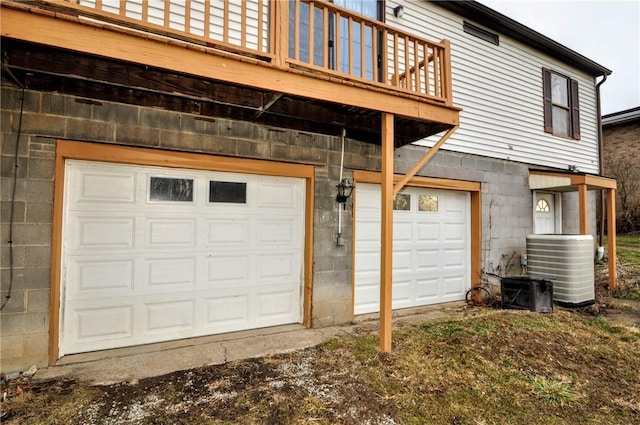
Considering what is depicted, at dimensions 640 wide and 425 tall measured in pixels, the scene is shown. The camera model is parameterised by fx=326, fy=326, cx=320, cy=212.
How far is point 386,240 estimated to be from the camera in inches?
133

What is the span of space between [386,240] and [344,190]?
1.29 m

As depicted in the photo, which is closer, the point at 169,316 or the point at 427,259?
the point at 169,316

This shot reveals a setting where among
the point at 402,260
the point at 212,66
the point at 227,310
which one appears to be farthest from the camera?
the point at 402,260

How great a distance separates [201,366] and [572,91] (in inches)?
365

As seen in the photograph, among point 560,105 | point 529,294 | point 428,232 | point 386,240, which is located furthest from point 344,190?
point 560,105

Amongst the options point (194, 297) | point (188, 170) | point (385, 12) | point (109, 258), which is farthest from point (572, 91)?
point (109, 258)

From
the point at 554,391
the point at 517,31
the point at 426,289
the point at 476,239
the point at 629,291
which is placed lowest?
the point at 554,391

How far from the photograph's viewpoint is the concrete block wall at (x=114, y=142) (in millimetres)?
3012

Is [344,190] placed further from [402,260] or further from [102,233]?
[102,233]

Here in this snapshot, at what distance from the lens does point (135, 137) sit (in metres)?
3.49

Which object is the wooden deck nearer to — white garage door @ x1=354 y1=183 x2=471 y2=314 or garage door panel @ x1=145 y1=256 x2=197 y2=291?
white garage door @ x1=354 y1=183 x2=471 y2=314

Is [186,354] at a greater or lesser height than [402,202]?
lesser

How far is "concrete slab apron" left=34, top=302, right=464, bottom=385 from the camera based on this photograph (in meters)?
3.01

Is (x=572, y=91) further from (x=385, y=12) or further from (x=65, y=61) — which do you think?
(x=65, y=61)
